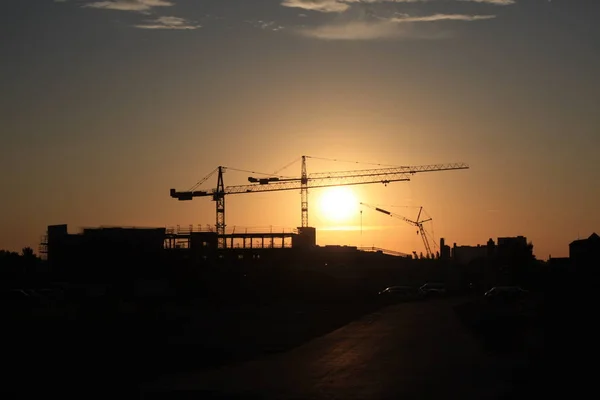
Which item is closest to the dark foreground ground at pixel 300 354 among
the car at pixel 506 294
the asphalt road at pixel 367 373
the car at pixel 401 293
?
the asphalt road at pixel 367 373

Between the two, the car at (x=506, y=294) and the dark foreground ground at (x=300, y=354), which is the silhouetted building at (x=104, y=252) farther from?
the car at (x=506, y=294)

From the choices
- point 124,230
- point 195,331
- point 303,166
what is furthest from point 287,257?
point 195,331

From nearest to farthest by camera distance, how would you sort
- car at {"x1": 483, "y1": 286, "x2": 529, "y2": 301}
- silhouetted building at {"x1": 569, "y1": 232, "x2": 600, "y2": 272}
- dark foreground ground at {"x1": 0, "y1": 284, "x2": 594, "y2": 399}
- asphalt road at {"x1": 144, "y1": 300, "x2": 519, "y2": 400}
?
1. asphalt road at {"x1": 144, "y1": 300, "x2": 519, "y2": 400}
2. dark foreground ground at {"x1": 0, "y1": 284, "x2": 594, "y2": 399}
3. car at {"x1": 483, "y1": 286, "x2": 529, "y2": 301}
4. silhouetted building at {"x1": 569, "y1": 232, "x2": 600, "y2": 272}

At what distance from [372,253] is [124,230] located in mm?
64709

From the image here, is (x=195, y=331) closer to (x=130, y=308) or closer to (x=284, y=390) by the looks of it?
(x=130, y=308)

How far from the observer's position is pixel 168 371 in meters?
27.6

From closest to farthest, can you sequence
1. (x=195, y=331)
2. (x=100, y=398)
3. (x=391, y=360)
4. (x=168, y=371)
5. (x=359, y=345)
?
(x=100, y=398), (x=168, y=371), (x=391, y=360), (x=359, y=345), (x=195, y=331)

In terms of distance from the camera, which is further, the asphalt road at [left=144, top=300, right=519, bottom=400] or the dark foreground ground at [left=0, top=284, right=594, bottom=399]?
the dark foreground ground at [left=0, top=284, right=594, bottom=399]

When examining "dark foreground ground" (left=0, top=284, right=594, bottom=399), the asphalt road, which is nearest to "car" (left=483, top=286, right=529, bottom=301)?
"dark foreground ground" (left=0, top=284, right=594, bottom=399)

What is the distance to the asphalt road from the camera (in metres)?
21.4

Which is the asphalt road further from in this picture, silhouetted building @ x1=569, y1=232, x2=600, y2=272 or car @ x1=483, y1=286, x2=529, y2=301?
silhouetted building @ x1=569, y1=232, x2=600, y2=272

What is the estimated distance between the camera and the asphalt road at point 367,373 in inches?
842

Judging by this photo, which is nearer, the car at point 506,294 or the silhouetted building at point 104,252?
the car at point 506,294

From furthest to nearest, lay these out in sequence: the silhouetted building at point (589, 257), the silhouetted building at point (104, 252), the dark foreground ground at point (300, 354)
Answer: the silhouetted building at point (104, 252) < the silhouetted building at point (589, 257) < the dark foreground ground at point (300, 354)
